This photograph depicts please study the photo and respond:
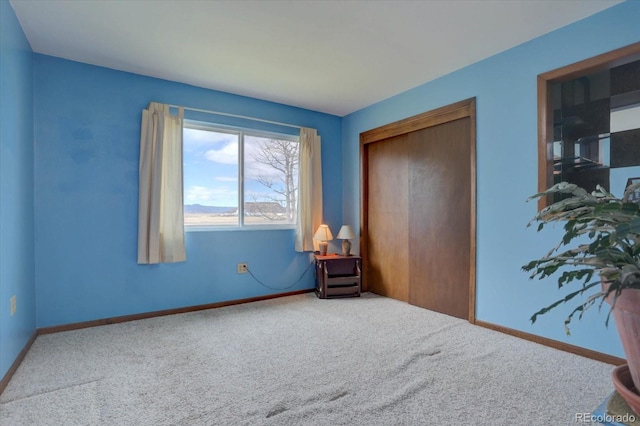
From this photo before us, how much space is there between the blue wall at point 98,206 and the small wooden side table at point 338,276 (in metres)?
1.13

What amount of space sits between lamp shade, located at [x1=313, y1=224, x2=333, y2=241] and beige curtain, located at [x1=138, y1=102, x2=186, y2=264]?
1599mm

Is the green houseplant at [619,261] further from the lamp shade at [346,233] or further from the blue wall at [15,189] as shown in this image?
the lamp shade at [346,233]

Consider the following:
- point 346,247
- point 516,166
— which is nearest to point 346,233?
point 346,247

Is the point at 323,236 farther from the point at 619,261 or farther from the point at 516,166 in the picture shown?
the point at 619,261

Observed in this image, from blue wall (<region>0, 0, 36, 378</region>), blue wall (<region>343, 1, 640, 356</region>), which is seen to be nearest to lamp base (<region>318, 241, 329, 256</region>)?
blue wall (<region>343, 1, 640, 356</region>)

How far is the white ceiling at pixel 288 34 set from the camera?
2172 mm

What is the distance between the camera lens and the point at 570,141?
243cm

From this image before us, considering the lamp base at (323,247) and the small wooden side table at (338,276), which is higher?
the lamp base at (323,247)

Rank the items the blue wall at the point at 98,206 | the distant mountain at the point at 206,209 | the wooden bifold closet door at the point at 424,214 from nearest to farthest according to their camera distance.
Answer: the blue wall at the point at 98,206, the wooden bifold closet door at the point at 424,214, the distant mountain at the point at 206,209

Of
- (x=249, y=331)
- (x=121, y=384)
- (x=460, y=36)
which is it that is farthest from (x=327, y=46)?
(x=121, y=384)

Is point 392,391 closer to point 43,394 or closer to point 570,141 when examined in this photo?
point 43,394

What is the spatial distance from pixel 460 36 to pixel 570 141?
115 centimetres

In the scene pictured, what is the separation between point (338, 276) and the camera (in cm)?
407

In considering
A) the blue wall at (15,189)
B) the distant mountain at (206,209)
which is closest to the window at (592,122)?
the distant mountain at (206,209)
